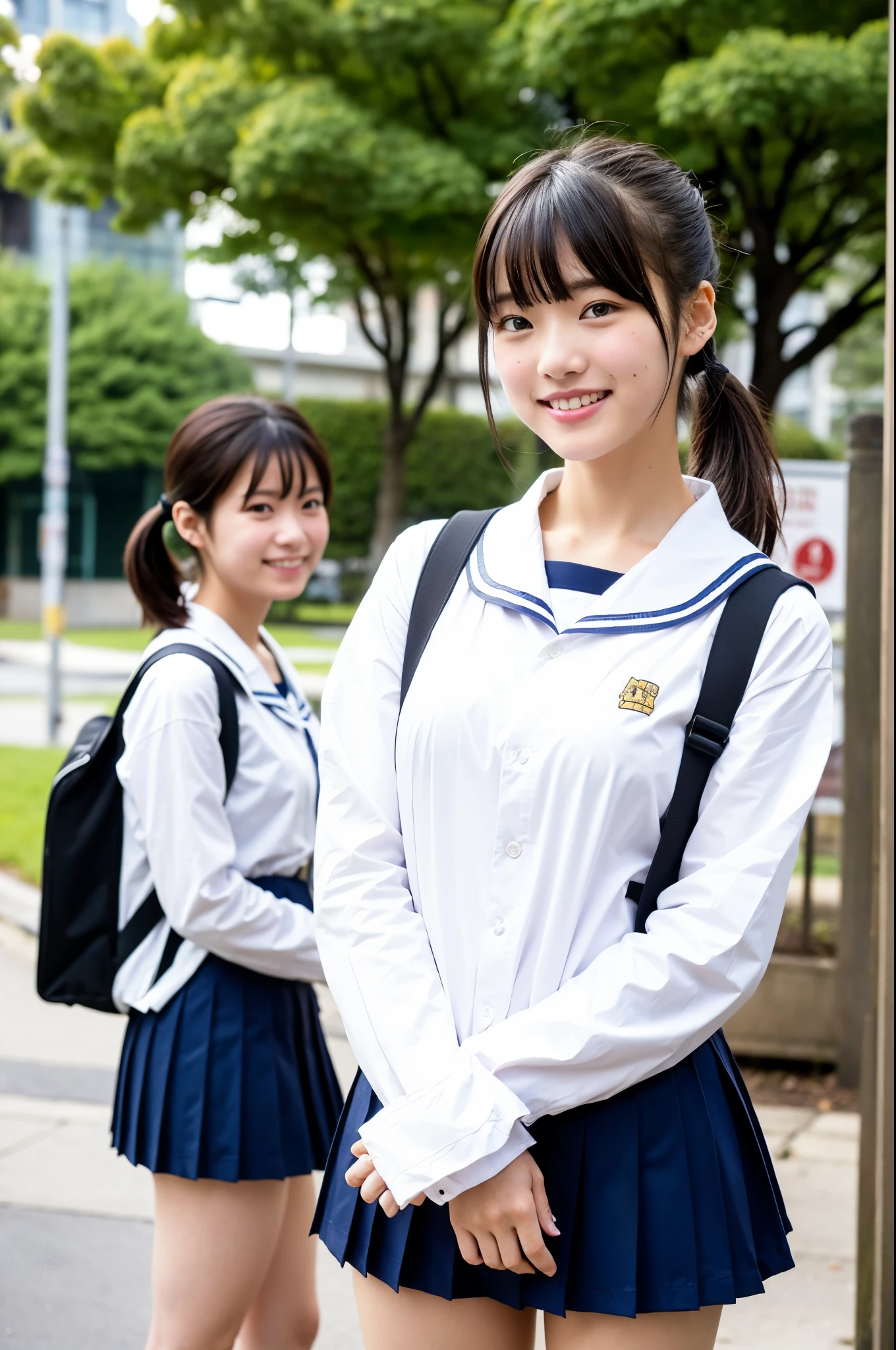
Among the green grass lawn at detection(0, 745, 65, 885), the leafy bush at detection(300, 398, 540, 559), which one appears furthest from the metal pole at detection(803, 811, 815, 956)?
the leafy bush at detection(300, 398, 540, 559)

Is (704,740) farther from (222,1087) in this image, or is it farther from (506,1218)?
(222,1087)

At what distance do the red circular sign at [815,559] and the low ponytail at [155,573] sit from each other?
3.16 meters

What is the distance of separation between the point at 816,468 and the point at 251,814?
3.41 meters

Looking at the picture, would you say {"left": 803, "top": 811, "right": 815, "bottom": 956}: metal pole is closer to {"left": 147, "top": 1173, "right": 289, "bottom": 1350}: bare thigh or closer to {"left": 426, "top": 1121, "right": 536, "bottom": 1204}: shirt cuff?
{"left": 147, "top": 1173, "right": 289, "bottom": 1350}: bare thigh

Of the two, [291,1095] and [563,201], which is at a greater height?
[563,201]

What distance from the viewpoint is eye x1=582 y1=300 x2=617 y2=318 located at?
4.71 feet

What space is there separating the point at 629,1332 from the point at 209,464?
1.47 metres

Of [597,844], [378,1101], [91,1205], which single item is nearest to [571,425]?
[597,844]

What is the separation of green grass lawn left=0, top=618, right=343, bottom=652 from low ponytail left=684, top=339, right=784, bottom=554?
62.3 ft

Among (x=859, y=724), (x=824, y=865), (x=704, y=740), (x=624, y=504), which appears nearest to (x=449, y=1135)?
(x=704, y=740)

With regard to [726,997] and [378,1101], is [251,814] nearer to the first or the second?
[378,1101]

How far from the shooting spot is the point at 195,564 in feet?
8.05

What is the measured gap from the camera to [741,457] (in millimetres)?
1723

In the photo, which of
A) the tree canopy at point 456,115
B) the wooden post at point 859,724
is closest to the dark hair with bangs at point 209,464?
the wooden post at point 859,724
